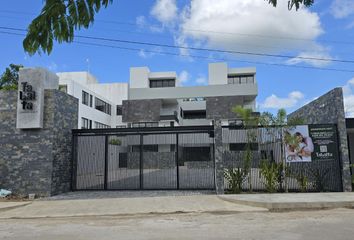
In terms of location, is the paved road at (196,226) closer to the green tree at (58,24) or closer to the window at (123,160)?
the green tree at (58,24)

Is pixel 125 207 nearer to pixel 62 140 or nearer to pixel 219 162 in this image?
pixel 219 162

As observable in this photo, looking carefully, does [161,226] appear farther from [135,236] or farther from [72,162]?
[72,162]

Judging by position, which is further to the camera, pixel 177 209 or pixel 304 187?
pixel 304 187

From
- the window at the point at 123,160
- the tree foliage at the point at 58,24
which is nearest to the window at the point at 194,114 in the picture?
the window at the point at 123,160

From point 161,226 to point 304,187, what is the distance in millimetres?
8599

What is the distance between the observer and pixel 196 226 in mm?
9203

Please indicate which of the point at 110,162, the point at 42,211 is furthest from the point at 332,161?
the point at 42,211

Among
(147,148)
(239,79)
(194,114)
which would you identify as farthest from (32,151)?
(239,79)

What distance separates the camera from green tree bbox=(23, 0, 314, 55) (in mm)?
2438

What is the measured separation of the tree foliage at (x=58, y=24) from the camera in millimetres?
2438

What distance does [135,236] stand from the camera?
8.05 m

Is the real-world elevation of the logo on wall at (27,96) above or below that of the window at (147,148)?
above

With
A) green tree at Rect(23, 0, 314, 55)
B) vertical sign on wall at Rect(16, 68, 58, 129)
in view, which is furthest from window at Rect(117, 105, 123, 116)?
green tree at Rect(23, 0, 314, 55)

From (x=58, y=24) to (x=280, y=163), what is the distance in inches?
573
